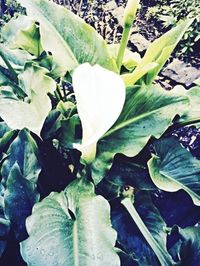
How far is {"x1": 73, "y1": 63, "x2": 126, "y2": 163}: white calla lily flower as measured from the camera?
1.00m

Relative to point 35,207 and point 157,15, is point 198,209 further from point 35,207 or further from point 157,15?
point 157,15

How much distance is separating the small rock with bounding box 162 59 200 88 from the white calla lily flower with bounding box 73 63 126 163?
1448 millimetres

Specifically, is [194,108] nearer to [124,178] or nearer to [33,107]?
[124,178]

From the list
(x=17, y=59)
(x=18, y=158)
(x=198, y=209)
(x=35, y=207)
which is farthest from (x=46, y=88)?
(x=198, y=209)

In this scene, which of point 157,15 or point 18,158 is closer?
point 18,158

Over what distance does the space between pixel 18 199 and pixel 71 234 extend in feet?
0.87

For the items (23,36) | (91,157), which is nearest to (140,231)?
(91,157)

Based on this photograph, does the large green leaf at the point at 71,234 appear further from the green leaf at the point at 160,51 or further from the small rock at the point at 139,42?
the small rock at the point at 139,42

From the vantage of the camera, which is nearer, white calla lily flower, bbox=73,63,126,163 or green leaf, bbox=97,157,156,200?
white calla lily flower, bbox=73,63,126,163

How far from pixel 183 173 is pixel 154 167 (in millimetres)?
121

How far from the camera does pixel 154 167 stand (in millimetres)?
1425

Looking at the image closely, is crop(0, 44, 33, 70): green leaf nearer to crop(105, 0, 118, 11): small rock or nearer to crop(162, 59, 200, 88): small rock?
crop(162, 59, 200, 88): small rock

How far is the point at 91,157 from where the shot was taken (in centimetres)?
133

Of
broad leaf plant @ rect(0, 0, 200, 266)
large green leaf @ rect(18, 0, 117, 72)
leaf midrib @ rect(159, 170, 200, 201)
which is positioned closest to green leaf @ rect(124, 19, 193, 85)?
broad leaf plant @ rect(0, 0, 200, 266)
